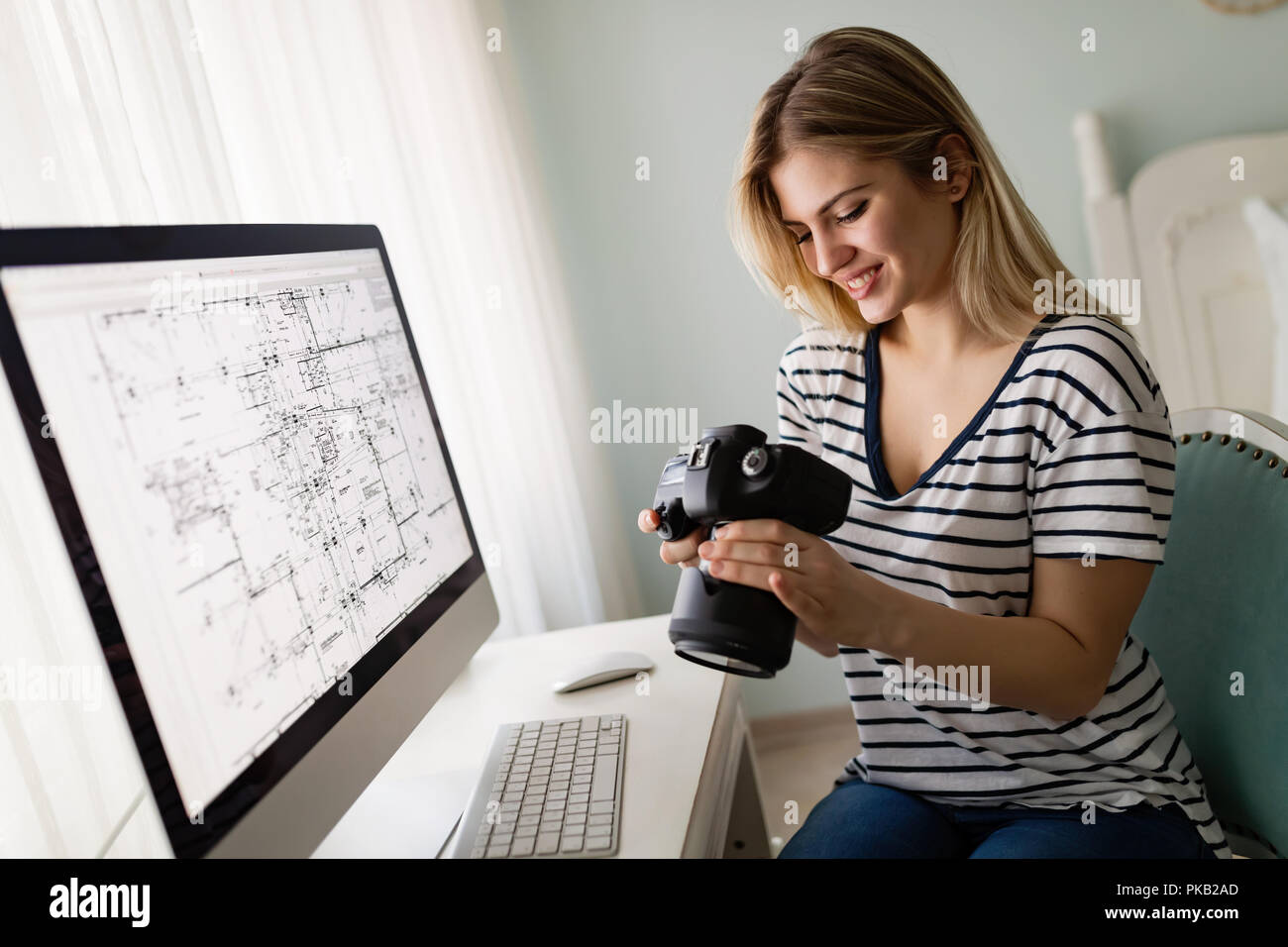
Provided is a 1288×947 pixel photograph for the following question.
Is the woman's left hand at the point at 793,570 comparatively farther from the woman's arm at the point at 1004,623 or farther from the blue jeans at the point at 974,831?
the blue jeans at the point at 974,831

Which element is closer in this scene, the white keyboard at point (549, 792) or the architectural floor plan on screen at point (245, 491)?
the architectural floor plan on screen at point (245, 491)

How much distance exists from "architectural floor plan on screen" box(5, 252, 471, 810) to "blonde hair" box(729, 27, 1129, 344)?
44 centimetres

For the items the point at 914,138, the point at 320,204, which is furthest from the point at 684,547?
the point at 320,204

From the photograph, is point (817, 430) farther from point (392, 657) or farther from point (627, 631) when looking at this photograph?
point (392, 657)

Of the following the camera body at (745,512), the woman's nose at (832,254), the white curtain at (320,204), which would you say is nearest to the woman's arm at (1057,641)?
the camera body at (745,512)

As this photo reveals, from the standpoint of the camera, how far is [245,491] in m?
0.66

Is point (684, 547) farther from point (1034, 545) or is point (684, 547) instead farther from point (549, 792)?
point (1034, 545)

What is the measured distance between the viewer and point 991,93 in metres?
1.89

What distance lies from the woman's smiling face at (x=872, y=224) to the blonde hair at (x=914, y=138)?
0.01 metres

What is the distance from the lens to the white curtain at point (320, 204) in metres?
0.81

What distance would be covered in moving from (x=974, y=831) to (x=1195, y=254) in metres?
1.42

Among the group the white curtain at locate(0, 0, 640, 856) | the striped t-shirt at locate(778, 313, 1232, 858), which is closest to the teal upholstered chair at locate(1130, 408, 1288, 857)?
the striped t-shirt at locate(778, 313, 1232, 858)

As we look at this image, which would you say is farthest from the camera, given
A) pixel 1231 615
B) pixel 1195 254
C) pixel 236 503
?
pixel 1195 254
